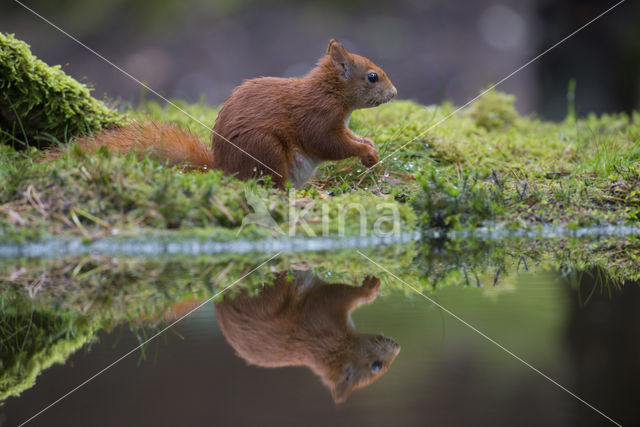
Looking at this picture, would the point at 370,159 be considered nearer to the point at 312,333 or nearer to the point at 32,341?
the point at 312,333

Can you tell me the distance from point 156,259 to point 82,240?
0.44 m

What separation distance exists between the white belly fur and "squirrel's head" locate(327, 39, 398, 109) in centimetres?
51

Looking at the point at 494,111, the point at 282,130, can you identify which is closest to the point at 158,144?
the point at 282,130

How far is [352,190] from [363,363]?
276cm

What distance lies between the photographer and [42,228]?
2.97 metres

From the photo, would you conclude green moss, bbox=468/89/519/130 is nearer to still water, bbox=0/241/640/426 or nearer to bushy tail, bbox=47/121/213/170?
bushy tail, bbox=47/121/213/170

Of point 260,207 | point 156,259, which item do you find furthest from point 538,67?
point 156,259

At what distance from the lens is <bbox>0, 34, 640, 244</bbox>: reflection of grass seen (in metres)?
3.09

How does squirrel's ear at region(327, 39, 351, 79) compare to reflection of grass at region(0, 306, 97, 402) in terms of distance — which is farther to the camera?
squirrel's ear at region(327, 39, 351, 79)

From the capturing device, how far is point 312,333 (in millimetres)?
1718

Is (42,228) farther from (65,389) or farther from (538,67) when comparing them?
(538,67)

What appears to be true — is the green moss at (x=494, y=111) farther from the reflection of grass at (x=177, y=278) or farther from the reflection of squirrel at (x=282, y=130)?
the reflection of grass at (x=177, y=278)

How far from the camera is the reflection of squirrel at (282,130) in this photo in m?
3.85

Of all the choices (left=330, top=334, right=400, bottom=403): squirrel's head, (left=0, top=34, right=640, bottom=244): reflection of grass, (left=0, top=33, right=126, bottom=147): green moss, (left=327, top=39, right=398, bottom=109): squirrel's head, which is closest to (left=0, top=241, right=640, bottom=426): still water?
(left=330, top=334, right=400, bottom=403): squirrel's head
